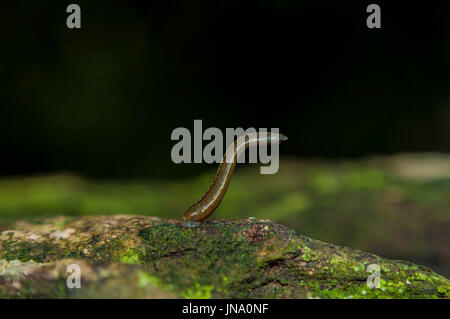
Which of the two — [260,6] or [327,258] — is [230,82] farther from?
[327,258]

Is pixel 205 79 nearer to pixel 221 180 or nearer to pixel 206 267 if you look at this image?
pixel 221 180

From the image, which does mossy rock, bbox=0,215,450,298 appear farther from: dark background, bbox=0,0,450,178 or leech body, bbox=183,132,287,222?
dark background, bbox=0,0,450,178

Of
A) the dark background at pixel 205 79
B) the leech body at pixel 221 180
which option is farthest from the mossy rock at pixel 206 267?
the dark background at pixel 205 79

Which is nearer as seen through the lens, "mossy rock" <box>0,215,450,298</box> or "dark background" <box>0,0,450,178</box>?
"mossy rock" <box>0,215,450,298</box>

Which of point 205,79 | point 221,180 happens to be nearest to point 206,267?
point 221,180

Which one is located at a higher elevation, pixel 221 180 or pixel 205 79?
pixel 205 79

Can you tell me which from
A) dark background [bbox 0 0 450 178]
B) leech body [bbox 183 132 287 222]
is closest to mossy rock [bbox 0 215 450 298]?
leech body [bbox 183 132 287 222]
